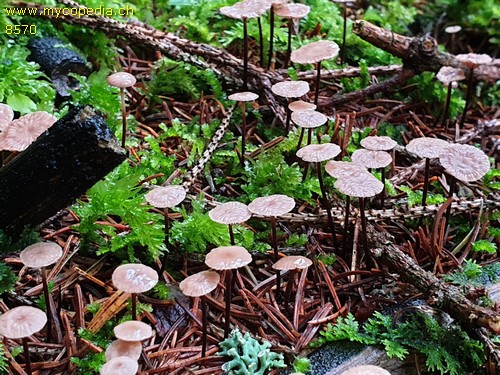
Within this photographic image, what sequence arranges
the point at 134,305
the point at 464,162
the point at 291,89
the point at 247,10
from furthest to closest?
1. the point at 247,10
2. the point at 291,89
3. the point at 464,162
4. the point at 134,305

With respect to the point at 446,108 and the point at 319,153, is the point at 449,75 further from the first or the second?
Result: the point at 319,153

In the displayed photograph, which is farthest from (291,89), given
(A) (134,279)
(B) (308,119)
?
(A) (134,279)

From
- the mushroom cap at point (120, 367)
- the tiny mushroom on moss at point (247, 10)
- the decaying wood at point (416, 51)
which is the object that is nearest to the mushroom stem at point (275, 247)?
the mushroom cap at point (120, 367)

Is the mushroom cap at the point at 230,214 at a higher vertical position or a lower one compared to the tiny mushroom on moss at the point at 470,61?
lower

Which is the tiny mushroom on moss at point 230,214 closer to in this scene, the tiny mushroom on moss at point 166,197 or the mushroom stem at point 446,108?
the tiny mushroom on moss at point 166,197

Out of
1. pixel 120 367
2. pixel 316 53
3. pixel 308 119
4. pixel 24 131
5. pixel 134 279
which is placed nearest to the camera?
pixel 120 367

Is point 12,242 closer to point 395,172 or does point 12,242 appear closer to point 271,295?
point 271,295

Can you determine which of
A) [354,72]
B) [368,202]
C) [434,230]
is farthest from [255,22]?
[434,230]
